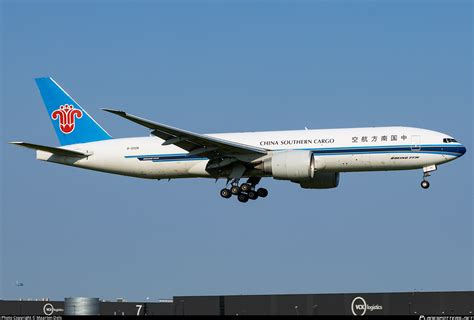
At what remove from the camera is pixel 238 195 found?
68.4 metres

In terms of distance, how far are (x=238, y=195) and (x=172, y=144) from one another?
17.2 feet

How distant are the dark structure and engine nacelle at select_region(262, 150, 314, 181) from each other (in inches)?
288

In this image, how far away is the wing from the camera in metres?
63.7

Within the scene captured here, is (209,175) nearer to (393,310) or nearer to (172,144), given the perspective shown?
(172,144)

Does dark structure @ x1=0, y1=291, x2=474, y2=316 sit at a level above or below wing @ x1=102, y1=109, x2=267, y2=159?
below

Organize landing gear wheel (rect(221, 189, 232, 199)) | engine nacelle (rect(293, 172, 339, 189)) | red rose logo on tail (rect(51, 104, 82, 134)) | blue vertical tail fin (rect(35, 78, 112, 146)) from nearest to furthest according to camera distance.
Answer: landing gear wheel (rect(221, 189, 232, 199)) < engine nacelle (rect(293, 172, 339, 189)) < blue vertical tail fin (rect(35, 78, 112, 146)) < red rose logo on tail (rect(51, 104, 82, 134))

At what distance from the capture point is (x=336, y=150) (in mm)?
64500

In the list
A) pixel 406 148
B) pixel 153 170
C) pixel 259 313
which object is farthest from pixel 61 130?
pixel 406 148

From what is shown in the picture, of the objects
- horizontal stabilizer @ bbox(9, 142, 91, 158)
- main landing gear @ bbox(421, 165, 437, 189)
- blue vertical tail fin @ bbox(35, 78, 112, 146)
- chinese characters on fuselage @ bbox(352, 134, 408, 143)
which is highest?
blue vertical tail fin @ bbox(35, 78, 112, 146)

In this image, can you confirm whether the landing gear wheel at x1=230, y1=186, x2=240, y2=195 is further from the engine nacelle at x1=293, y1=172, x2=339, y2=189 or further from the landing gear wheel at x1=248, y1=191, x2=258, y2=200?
the engine nacelle at x1=293, y1=172, x2=339, y2=189

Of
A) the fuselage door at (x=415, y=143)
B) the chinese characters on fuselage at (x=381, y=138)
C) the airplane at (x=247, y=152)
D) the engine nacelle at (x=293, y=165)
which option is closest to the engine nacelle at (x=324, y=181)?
the airplane at (x=247, y=152)

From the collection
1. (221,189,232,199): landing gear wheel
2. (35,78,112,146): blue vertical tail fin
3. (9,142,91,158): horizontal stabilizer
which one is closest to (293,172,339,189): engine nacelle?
(221,189,232,199): landing gear wheel

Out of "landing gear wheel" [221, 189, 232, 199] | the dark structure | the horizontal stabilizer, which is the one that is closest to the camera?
the dark structure

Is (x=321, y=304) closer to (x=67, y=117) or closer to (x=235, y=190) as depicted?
(x=235, y=190)
